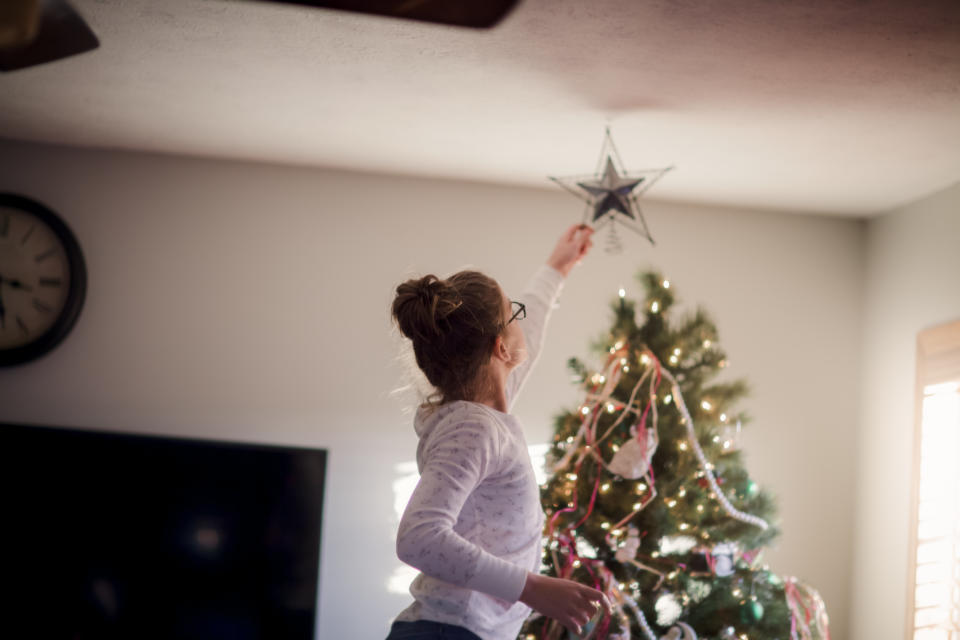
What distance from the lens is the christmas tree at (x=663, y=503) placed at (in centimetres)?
259

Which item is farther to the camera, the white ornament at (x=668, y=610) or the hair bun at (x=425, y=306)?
the white ornament at (x=668, y=610)

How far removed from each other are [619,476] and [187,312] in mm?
1891

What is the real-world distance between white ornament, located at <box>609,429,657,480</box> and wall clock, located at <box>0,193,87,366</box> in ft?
7.32

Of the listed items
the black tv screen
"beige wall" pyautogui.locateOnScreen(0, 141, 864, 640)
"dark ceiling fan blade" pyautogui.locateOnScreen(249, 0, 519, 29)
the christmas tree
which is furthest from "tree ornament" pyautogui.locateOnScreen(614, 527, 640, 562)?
"dark ceiling fan blade" pyautogui.locateOnScreen(249, 0, 519, 29)

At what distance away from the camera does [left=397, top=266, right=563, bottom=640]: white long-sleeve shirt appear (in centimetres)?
132

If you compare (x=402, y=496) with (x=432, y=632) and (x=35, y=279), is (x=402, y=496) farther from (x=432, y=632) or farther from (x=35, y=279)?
(x=432, y=632)

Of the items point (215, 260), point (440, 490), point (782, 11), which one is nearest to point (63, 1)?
point (440, 490)

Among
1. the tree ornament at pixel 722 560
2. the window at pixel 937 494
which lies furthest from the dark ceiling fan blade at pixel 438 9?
the window at pixel 937 494

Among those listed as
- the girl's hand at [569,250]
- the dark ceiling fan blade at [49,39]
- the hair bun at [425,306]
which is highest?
the dark ceiling fan blade at [49,39]

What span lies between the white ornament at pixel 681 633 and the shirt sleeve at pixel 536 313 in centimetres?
95

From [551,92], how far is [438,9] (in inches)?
63.3

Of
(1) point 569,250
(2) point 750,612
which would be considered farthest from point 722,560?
(1) point 569,250

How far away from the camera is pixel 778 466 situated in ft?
12.1

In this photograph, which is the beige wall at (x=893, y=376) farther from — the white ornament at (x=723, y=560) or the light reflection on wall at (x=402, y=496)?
the light reflection on wall at (x=402, y=496)
